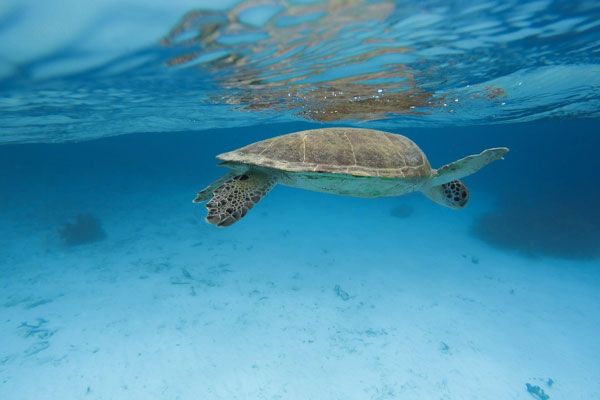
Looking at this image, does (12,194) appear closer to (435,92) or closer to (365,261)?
(365,261)

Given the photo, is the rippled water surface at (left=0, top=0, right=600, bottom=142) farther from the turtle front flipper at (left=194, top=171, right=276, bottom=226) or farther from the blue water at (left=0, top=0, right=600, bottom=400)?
the turtle front flipper at (left=194, top=171, right=276, bottom=226)

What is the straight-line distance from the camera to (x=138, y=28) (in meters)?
7.16

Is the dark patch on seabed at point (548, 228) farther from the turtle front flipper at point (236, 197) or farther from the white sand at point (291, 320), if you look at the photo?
the turtle front flipper at point (236, 197)

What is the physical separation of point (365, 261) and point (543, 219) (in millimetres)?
13718

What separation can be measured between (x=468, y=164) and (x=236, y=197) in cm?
387

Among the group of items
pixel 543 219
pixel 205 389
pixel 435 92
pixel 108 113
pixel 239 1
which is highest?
pixel 239 1

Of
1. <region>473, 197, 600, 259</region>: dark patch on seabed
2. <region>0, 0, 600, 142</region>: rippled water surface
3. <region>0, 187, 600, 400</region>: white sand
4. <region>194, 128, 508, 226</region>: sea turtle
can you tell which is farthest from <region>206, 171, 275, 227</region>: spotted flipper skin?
<region>473, 197, 600, 259</region>: dark patch on seabed

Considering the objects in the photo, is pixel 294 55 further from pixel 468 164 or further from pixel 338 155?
pixel 468 164

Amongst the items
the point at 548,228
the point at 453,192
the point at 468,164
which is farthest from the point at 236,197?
the point at 548,228

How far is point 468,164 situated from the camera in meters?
5.43

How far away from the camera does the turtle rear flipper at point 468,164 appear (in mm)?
5023

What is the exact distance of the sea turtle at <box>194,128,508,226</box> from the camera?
16.5ft

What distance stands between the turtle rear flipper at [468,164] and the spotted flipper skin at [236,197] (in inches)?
122

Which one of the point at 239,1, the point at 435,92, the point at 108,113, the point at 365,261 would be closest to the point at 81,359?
the point at 239,1
